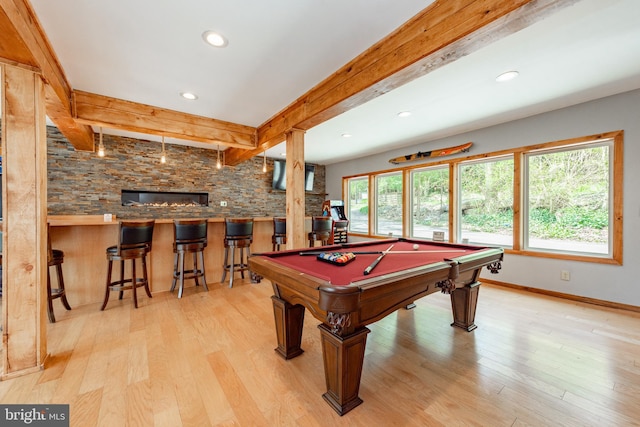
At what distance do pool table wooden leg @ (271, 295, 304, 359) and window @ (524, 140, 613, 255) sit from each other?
12.3 feet

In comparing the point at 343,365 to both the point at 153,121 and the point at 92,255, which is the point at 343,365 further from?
the point at 153,121

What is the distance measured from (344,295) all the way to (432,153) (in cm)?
427

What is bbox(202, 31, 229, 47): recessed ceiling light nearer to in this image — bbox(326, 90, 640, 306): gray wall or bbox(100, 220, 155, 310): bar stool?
bbox(100, 220, 155, 310): bar stool

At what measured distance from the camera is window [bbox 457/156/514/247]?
3945 millimetres

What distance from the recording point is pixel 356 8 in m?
1.61

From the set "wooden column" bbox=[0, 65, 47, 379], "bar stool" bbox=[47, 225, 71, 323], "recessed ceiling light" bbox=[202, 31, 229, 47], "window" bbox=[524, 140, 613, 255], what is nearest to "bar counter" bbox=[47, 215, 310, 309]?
"bar stool" bbox=[47, 225, 71, 323]

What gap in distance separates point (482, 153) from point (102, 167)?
21.5ft

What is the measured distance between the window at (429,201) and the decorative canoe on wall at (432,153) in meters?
0.31

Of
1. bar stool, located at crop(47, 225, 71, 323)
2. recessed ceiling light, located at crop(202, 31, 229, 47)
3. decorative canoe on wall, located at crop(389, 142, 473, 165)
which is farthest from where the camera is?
decorative canoe on wall, located at crop(389, 142, 473, 165)

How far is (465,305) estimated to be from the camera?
2.42 metres

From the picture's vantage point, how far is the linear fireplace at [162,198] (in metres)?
4.65

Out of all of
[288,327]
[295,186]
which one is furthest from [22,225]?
[295,186]

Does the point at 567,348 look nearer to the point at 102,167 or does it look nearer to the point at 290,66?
the point at 290,66

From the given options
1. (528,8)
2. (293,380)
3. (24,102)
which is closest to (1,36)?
(24,102)
